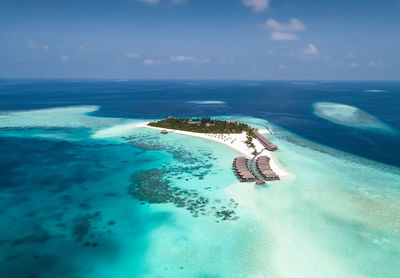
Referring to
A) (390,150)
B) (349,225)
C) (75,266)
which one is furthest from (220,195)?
(390,150)

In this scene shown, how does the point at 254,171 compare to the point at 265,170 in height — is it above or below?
below

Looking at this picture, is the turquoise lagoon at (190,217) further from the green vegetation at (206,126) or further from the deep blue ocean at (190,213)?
the green vegetation at (206,126)

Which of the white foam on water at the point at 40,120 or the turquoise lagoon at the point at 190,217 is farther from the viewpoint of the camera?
the white foam on water at the point at 40,120

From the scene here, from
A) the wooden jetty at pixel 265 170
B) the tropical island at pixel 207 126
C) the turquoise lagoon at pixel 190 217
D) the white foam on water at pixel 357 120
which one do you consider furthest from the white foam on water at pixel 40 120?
the white foam on water at pixel 357 120

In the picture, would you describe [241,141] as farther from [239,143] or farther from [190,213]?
[190,213]

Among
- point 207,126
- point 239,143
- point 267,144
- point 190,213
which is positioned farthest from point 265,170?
point 207,126
